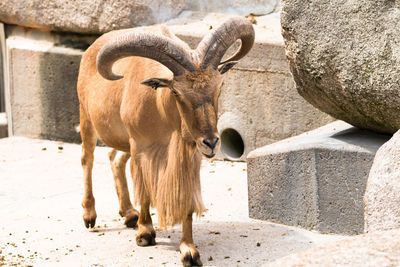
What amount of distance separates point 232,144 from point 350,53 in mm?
3792

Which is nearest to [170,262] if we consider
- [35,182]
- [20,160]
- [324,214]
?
[324,214]

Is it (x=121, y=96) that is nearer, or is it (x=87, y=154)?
(x=121, y=96)

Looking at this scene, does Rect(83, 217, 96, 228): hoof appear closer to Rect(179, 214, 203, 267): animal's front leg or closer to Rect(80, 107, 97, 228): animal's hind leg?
Rect(80, 107, 97, 228): animal's hind leg

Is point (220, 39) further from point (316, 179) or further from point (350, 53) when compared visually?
point (316, 179)

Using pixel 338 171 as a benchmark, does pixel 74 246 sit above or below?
below

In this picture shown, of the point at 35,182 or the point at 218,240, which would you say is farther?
the point at 35,182

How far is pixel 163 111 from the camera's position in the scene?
5.87 m

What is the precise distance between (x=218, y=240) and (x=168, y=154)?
0.84 metres

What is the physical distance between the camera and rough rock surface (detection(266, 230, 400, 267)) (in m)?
2.79

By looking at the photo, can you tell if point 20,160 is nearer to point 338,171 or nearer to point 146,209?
→ point 146,209

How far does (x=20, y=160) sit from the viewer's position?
9672 millimetres

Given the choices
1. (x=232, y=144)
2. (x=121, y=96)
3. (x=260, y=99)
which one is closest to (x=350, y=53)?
(x=121, y=96)

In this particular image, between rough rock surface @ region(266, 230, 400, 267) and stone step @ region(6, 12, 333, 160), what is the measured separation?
569 centimetres

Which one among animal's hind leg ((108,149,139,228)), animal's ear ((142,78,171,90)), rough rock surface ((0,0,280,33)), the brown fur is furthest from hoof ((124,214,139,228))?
rough rock surface ((0,0,280,33))
